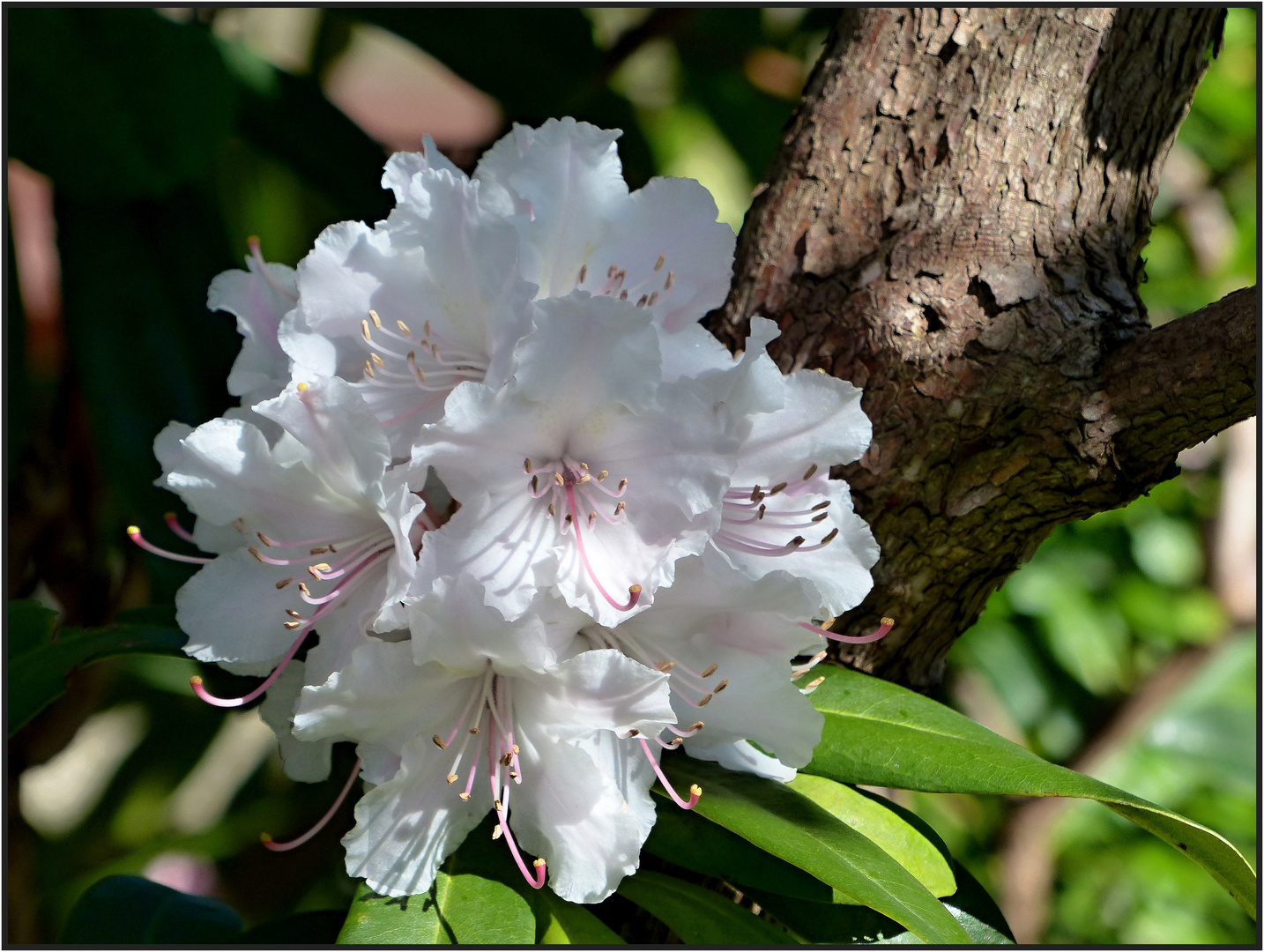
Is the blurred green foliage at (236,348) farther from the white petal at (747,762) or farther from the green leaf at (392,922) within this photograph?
the white petal at (747,762)

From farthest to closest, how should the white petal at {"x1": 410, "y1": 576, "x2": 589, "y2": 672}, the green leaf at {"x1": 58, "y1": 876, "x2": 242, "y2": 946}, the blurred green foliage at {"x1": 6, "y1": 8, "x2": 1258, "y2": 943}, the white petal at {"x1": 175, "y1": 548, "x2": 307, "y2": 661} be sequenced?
the blurred green foliage at {"x1": 6, "y1": 8, "x2": 1258, "y2": 943} < the green leaf at {"x1": 58, "y1": 876, "x2": 242, "y2": 946} < the white petal at {"x1": 175, "y1": 548, "x2": 307, "y2": 661} < the white petal at {"x1": 410, "y1": 576, "x2": 589, "y2": 672}

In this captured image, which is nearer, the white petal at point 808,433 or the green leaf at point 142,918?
the white petal at point 808,433

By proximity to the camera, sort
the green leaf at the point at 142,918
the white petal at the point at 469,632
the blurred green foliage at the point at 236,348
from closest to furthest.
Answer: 1. the white petal at the point at 469,632
2. the green leaf at the point at 142,918
3. the blurred green foliage at the point at 236,348

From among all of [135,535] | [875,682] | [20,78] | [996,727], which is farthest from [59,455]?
[996,727]

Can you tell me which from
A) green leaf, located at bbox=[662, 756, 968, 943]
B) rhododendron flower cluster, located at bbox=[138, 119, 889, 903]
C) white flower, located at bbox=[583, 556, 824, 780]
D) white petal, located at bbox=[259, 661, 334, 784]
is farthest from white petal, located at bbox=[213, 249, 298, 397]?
green leaf, located at bbox=[662, 756, 968, 943]

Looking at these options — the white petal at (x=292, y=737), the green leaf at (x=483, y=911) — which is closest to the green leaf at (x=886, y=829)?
the green leaf at (x=483, y=911)

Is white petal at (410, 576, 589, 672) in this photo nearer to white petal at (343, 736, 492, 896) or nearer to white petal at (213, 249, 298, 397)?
white petal at (343, 736, 492, 896)

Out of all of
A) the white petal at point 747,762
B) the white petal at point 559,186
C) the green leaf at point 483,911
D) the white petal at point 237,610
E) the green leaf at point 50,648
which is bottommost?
the green leaf at point 50,648
